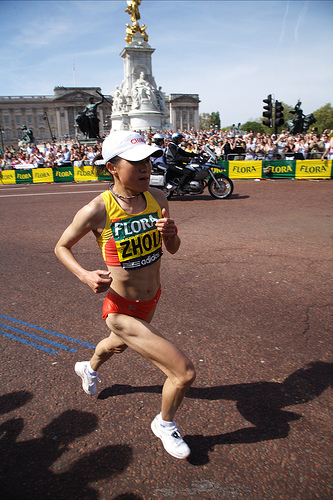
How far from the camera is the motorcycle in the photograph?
37.3 ft

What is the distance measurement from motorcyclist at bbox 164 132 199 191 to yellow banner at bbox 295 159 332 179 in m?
6.87

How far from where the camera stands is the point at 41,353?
11.5 ft

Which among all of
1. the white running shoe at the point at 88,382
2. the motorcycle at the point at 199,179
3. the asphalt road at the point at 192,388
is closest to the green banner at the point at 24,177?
the motorcycle at the point at 199,179

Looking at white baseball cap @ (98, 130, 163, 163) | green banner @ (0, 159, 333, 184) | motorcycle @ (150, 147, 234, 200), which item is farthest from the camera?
green banner @ (0, 159, 333, 184)

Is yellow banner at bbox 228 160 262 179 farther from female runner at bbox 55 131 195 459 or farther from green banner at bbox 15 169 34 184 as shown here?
female runner at bbox 55 131 195 459

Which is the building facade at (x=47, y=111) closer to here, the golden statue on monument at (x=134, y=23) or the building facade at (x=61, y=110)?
the building facade at (x=61, y=110)

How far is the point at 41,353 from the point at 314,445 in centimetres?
238

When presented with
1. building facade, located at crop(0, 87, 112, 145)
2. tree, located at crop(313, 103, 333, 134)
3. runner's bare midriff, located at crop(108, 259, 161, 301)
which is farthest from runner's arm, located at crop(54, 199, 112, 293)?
building facade, located at crop(0, 87, 112, 145)

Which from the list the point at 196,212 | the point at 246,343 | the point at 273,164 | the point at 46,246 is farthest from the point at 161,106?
the point at 246,343

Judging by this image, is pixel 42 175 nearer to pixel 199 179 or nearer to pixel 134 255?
pixel 199 179

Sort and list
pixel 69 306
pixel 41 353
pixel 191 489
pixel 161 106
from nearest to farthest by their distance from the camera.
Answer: pixel 191 489, pixel 41 353, pixel 69 306, pixel 161 106

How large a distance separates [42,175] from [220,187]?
13.5m

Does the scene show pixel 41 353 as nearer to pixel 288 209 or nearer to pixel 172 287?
pixel 172 287

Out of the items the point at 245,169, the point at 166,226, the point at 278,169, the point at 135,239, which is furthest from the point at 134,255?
the point at 245,169
